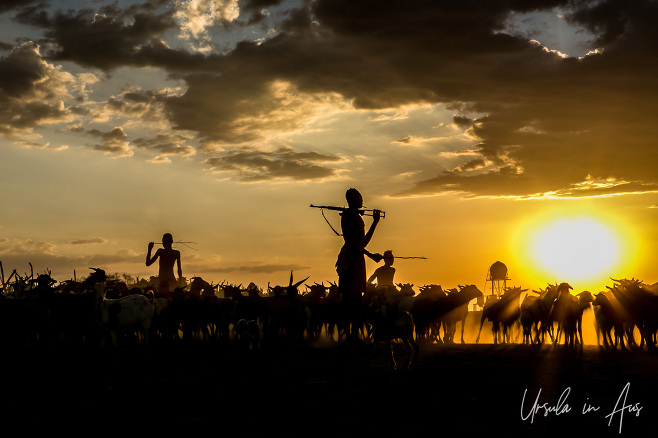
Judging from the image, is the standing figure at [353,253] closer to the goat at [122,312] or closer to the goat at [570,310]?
the goat at [122,312]

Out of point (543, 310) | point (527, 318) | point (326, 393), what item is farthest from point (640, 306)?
point (326, 393)

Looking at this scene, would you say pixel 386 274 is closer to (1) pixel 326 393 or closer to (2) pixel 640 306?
(2) pixel 640 306

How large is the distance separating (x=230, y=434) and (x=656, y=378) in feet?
27.5

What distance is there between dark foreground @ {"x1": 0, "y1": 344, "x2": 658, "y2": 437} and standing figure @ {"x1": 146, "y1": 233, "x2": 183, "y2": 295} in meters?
5.97

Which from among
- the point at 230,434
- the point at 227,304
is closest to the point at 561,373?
the point at 230,434

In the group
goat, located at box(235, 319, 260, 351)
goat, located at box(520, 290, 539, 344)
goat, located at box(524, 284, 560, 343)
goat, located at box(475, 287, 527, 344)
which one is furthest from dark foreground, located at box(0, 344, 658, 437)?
goat, located at box(475, 287, 527, 344)

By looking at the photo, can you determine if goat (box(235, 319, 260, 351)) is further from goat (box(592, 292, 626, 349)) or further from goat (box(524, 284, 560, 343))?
goat (box(592, 292, 626, 349))

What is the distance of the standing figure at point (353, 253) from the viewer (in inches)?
→ 678

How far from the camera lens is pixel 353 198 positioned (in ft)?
56.7

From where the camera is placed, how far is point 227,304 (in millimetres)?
21859

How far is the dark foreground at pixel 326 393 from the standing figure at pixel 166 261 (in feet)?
19.6

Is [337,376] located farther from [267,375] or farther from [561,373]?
[561,373]

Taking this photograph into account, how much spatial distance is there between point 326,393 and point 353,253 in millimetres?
6255

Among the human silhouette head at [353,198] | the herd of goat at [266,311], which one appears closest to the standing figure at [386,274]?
A: the herd of goat at [266,311]
